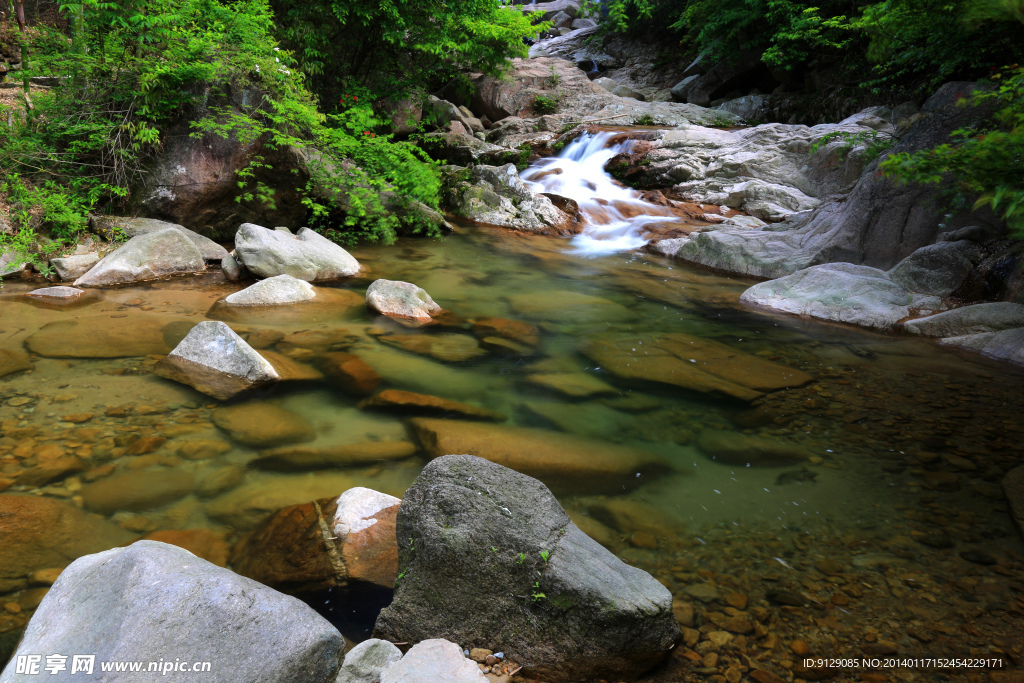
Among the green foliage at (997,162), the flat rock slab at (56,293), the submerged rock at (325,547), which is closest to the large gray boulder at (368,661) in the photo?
the submerged rock at (325,547)

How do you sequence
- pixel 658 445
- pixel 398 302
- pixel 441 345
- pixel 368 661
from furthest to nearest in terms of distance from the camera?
pixel 398 302, pixel 441 345, pixel 658 445, pixel 368 661

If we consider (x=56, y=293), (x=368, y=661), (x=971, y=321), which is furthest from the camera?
(x=971, y=321)

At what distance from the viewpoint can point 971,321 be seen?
6.01 metres

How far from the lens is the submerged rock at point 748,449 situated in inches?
136

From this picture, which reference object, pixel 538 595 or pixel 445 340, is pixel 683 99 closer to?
pixel 445 340

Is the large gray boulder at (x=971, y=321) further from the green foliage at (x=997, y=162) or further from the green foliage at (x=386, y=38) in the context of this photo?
the green foliage at (x=386, y=38)

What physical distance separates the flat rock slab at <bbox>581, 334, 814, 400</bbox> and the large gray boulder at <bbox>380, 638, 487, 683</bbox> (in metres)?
3.24

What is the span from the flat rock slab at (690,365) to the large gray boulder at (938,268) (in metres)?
3.60

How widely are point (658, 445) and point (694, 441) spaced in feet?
0.86

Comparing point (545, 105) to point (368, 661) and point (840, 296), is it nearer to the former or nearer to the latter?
point (840, 296)

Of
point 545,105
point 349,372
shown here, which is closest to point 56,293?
point 349,372

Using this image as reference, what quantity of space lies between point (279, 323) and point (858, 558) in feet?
16.0

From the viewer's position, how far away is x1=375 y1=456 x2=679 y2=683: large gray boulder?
1.92 metres

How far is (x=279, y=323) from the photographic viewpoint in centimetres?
525
